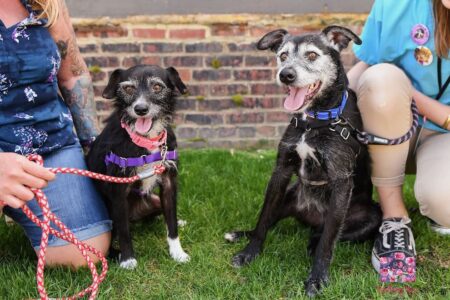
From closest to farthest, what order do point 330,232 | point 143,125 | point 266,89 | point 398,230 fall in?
point 330,232
point 143,125
point 398,230
point 266,89

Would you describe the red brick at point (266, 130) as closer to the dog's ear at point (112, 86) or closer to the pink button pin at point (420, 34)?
the pink button pin at point (420, 34)

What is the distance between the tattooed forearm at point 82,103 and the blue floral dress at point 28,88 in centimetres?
23

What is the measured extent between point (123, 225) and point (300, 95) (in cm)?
112

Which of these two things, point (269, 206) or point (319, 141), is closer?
point (319, 141)

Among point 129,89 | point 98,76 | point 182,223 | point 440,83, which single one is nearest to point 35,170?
point 129,89

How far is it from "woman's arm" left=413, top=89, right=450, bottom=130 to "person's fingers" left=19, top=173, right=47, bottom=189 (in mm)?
1987

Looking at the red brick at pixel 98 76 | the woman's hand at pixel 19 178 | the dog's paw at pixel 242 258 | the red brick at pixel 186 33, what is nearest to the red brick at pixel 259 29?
the red brick at pixel 186 33

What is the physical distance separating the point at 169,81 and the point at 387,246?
55.7 inches

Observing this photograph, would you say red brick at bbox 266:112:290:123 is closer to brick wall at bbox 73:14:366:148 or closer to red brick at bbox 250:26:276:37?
brick wall at bbox 73:14:366:148

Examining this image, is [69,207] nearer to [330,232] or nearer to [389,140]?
[330,232]

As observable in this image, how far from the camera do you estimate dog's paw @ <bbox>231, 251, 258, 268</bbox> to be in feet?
9.14

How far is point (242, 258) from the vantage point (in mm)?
2805

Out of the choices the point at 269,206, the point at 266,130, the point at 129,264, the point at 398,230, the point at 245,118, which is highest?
the point at 269,206

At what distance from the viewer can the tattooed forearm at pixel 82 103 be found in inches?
121
